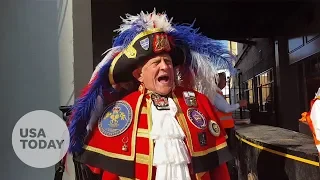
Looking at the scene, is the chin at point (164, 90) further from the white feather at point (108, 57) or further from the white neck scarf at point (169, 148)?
the white feather at point (108, 57)

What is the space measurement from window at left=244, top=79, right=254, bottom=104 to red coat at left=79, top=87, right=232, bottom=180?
15.1 metres

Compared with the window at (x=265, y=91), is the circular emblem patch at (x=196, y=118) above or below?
below

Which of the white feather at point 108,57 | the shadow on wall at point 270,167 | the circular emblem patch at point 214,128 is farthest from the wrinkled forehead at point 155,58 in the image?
the shadow on wall at point 270,167

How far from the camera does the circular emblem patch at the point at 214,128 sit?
2654 mm

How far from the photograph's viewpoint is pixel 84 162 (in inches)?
102

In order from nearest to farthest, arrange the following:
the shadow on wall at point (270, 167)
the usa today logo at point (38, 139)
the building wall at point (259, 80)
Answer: the shadow on wall at point (270, 167) < the usa today logo at point (38, 139) < the building wall at point (259, 80)

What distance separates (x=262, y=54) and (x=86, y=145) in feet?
43.0

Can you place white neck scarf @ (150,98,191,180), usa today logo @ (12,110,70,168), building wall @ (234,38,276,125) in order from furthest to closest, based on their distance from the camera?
building wall @ (234,38,276,125)
usa today logo @ (12,110,70,168)
white neck scarf @ (150,98,191,180)

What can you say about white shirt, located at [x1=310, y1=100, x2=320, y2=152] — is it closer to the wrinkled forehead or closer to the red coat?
the red coat

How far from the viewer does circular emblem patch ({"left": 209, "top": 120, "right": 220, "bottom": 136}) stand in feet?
8.71

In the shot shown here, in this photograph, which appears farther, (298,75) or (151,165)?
(298,75)

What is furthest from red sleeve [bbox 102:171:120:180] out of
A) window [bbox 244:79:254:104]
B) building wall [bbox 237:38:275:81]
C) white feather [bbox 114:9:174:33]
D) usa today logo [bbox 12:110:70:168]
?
window [bbox 244:79:254:104]

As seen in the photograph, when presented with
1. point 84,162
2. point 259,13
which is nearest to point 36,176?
point 84,162

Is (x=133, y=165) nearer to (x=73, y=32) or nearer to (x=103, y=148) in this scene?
(x=103, y=148)
